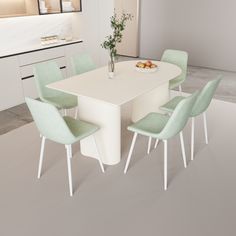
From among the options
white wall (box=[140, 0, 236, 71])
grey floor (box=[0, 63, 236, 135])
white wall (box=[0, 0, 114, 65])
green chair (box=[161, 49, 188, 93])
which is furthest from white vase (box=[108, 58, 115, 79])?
white wall (box=[140, 0, 236, 71])

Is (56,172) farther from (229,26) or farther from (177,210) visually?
(229,26)

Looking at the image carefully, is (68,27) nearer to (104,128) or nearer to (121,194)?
(104,128)

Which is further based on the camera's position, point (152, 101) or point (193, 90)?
point (193, 90)

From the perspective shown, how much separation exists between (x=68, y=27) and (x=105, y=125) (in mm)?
3151

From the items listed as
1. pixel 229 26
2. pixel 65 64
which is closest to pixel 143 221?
pixel 65 64

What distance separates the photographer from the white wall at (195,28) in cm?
583

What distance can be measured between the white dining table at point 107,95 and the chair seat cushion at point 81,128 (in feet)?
0.51

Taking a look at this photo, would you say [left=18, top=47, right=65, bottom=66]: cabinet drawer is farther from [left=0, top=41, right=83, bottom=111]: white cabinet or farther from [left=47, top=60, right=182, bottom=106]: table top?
[left=47, top=60, right=182, bottom=106]: table top

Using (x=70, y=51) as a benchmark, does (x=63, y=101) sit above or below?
below

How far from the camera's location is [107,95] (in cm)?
259

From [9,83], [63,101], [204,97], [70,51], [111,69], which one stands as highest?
[111,69]

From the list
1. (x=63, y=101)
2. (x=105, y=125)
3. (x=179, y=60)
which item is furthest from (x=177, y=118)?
(x=179, y=60)

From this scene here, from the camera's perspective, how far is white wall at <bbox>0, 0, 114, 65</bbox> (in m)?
4.53

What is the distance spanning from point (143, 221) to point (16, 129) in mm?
2130
